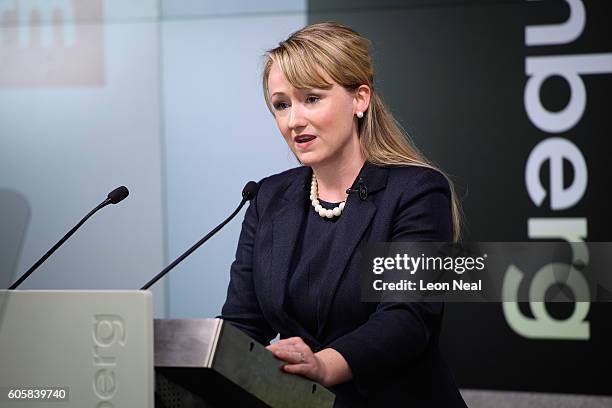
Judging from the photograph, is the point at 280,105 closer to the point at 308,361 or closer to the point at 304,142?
the point at 304,142

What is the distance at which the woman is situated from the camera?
1535 millimetres

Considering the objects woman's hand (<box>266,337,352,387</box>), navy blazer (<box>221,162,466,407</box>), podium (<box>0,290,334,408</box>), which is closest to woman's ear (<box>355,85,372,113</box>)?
navy blazer (<box>221,162,466,407</box>)

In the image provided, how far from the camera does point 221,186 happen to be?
337 cm

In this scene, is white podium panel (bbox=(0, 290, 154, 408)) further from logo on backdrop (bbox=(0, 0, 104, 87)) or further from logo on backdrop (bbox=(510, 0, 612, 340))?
logo on backdrop (bbox=(0, 0, 104, 87))

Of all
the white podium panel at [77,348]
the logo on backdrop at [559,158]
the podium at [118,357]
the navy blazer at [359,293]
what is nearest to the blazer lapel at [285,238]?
the navy blazer at [359,293]

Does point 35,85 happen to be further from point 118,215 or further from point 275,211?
point 275,211

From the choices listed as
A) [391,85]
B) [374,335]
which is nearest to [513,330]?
[391,85]

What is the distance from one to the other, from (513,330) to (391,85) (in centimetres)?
99

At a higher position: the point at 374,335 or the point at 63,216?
the point at 374,335

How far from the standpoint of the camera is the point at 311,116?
66.1 inches

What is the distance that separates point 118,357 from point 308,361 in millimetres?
267

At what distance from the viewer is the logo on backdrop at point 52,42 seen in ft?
11.6

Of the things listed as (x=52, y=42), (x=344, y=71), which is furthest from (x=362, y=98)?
(x=52, y=42)

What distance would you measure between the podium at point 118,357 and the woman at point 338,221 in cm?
40
